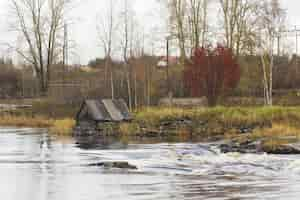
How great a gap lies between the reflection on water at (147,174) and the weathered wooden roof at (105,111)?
30.0 feet

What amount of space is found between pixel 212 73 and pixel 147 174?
27.1 meters

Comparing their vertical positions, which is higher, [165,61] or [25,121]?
[165,61]

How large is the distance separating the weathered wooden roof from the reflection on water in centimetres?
914

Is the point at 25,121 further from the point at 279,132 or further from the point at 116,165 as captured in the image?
the point at 116,165

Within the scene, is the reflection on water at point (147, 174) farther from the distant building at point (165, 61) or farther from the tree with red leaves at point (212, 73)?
the distant building at point (165, 61)

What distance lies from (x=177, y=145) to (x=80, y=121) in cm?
1202

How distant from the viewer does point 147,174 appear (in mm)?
20266

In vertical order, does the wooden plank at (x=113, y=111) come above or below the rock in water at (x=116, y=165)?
above

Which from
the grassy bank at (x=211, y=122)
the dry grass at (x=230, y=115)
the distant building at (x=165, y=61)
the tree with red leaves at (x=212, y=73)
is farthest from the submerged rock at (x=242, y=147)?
the distant building at (x=165, y=61)

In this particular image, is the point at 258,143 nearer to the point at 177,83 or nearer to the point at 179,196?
the point at 179,196

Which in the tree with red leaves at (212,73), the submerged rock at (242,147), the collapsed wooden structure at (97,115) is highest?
the tree with red leaves at (212,73)

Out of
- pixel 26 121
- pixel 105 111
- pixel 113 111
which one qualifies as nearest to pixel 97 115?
pixel 105 111

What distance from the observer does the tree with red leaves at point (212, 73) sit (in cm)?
4675

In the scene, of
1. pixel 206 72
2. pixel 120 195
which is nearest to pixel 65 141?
pixel 206 72
